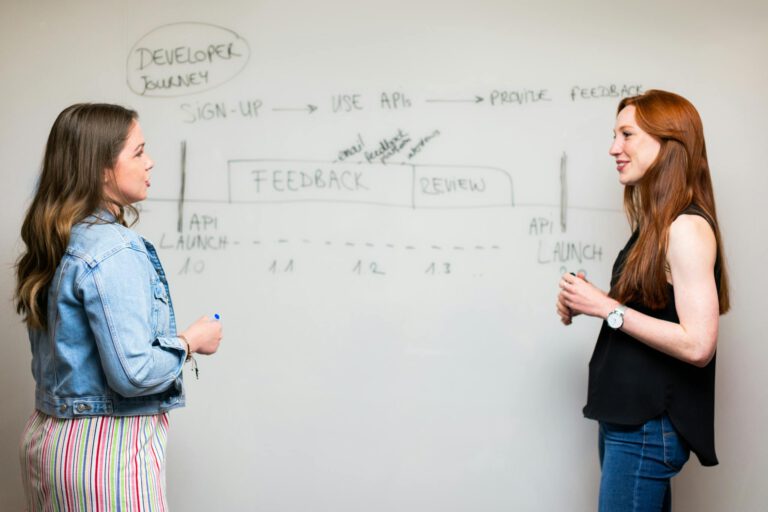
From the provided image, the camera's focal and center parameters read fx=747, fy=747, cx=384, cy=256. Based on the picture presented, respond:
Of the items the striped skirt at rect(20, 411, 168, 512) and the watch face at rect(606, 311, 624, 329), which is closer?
the striped skirt at rect(20, 411, 168, 512)

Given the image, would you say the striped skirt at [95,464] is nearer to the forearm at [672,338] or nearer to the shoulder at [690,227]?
the forearm at [672,338]

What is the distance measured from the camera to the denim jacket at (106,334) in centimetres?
125

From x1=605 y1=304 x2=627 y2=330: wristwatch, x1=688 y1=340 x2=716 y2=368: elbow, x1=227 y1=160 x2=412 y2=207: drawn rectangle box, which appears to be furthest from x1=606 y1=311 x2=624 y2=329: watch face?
x1=227 y1=160 x2=412 y2=207: drawn rectangle box

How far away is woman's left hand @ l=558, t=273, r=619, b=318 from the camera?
1.48 m

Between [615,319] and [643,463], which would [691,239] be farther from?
[643,463]

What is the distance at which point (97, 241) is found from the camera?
128 cm

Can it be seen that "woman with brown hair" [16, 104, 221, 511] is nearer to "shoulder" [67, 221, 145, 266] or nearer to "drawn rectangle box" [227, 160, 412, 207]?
"shoulder" [67, 221, 145, 266]

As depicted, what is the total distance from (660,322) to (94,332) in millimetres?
1021

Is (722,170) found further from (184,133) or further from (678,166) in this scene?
(184,133)

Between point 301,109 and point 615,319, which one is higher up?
point 301,109

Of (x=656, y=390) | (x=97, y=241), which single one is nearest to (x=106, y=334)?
(x=97, y=241)

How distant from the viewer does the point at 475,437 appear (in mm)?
2049

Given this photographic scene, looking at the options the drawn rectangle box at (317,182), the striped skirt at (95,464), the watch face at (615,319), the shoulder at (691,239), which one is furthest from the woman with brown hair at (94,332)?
the shoulder at (691,239)

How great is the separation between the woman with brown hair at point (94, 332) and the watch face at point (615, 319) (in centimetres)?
80
